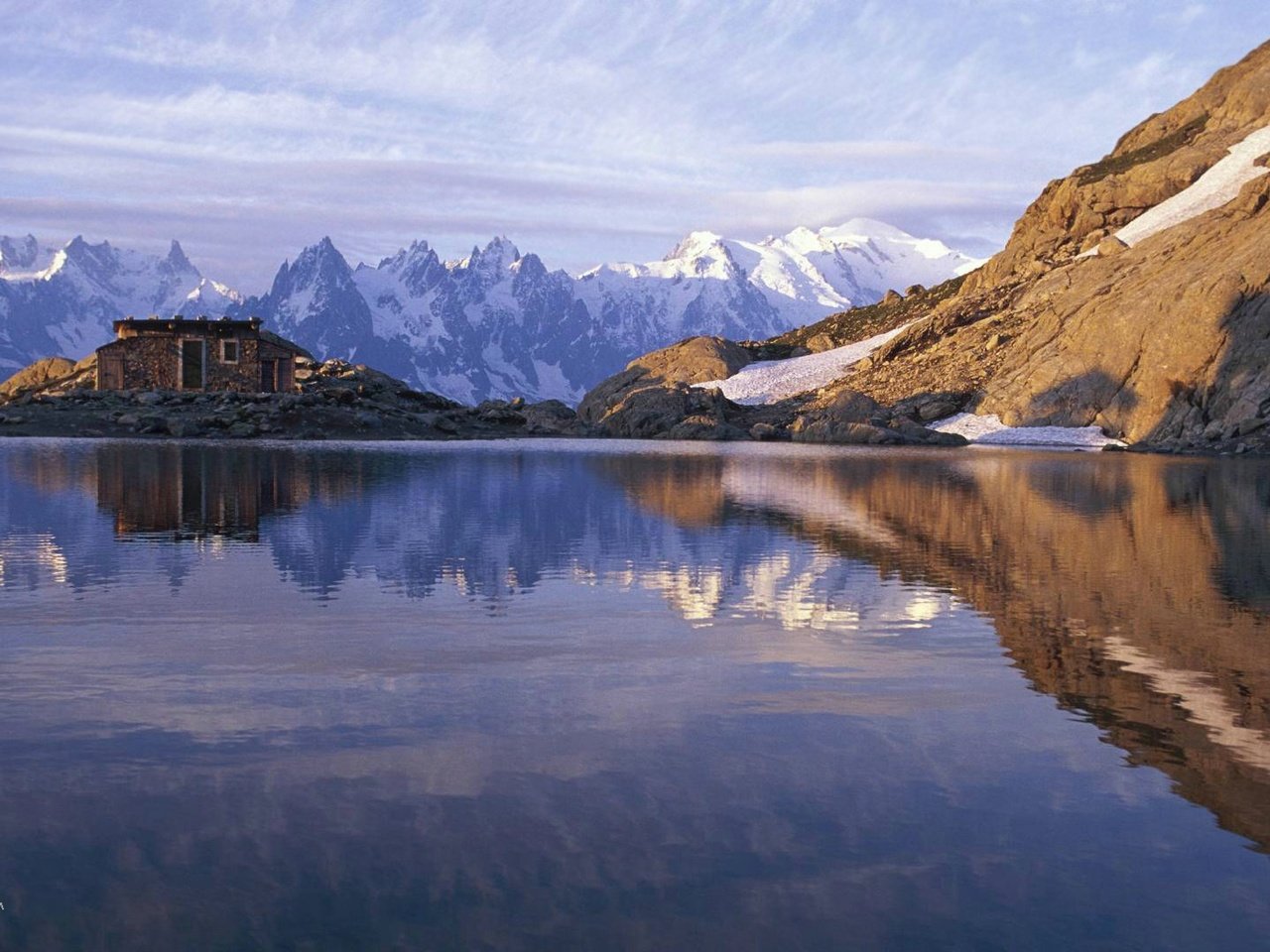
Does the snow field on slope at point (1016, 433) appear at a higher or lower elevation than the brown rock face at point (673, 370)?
lower

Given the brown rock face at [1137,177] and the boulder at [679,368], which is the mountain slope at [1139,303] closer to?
the brown rock face at [1137,177]

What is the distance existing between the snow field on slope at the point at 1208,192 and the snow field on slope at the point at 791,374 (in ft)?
107

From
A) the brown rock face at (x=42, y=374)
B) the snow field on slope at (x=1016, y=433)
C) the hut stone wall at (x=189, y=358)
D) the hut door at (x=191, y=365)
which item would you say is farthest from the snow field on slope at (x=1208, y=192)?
the brown rock face at (x=42, y=374)

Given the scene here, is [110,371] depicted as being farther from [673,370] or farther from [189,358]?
[673,370]

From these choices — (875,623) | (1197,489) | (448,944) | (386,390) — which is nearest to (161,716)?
(448,944)

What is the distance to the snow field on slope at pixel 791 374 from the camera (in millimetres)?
162750

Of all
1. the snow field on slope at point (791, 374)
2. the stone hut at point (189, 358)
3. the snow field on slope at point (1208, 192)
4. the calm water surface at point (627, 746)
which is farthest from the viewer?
the snow field on slope at point (791, 374)

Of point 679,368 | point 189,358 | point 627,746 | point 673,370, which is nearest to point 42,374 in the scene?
point 189,358

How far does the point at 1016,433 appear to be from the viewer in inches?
4700

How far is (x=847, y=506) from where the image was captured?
41312 mm

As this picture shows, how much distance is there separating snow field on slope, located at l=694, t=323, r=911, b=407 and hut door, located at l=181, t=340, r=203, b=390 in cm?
6777

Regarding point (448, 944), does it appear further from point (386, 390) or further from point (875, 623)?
point (386, 390)

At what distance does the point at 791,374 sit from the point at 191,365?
3256 inches

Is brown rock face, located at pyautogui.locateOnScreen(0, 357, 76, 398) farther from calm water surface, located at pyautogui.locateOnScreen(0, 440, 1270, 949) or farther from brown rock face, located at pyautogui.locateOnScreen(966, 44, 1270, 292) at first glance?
calm water surface, located at pyautogui.locateOnScreen(0, 440, 1270, 949)
